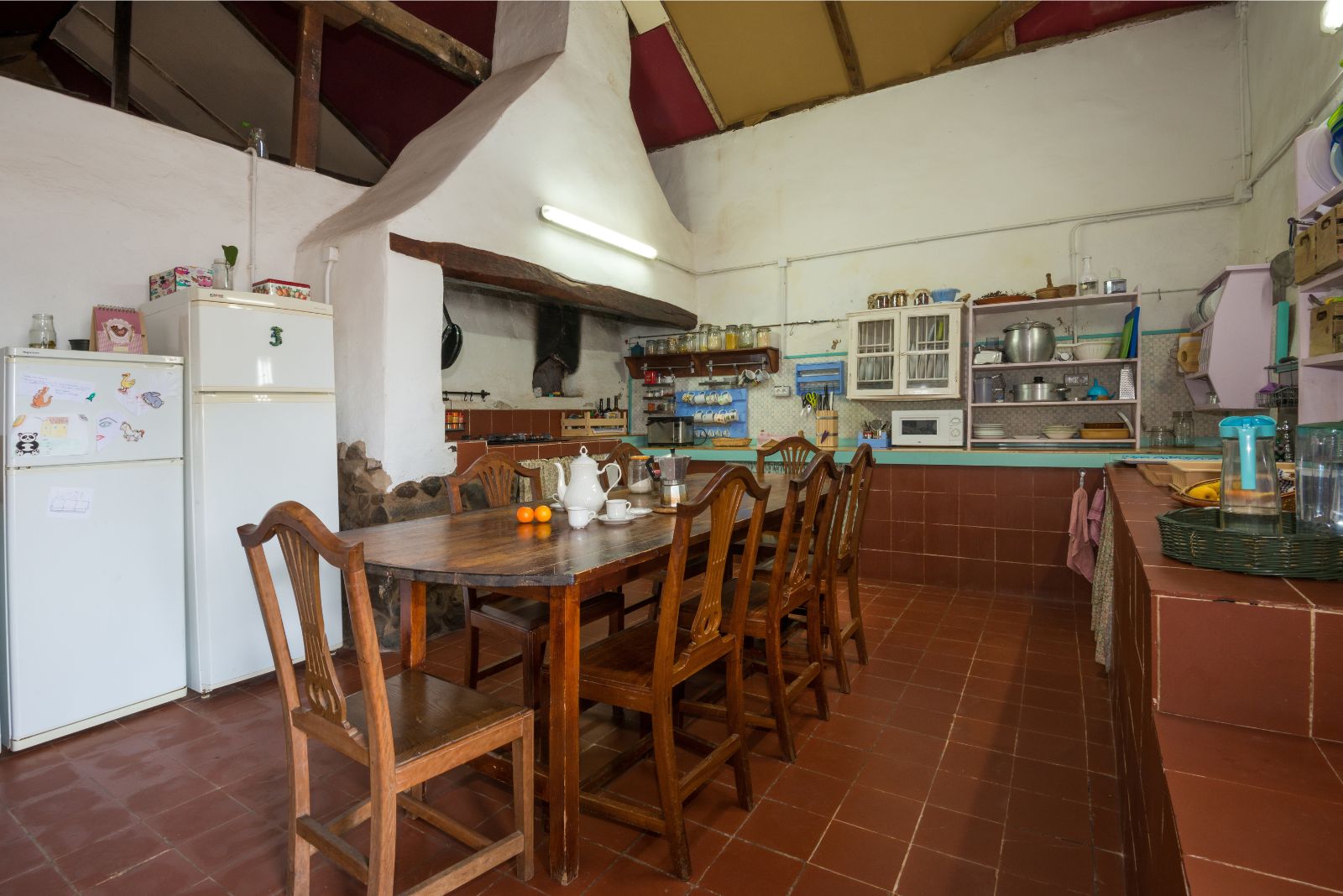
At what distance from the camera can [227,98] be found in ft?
19.7

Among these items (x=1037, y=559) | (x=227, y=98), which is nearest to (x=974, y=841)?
(x=1037, y=559)

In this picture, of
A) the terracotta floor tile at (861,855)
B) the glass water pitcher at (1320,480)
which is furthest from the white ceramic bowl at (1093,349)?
the terracotta floor tile at (861,855)

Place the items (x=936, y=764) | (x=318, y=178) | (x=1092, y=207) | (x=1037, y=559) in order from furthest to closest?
(x=1092, y=207) < (x=1037, y=559) < (x=318, y=178) < (x=936, y=764)

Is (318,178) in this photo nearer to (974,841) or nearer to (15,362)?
(15,362)

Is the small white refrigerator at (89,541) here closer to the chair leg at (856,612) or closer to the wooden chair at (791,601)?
the wooden chair at (791,601)

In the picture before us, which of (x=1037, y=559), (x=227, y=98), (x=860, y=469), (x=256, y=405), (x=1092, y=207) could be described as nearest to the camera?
(x=860, y=469)

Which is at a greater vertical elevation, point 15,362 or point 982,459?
point 15,362

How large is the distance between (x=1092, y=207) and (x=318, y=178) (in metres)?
5.47

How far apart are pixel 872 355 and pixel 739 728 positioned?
3.77 m

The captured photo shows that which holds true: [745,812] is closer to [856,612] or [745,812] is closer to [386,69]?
[856,612]

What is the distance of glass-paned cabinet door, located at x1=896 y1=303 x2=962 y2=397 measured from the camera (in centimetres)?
495

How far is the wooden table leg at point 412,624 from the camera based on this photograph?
7.16 ft

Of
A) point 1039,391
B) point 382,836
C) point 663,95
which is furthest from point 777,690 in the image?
point 663,95

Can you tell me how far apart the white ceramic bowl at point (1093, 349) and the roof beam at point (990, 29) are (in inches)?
97.1
